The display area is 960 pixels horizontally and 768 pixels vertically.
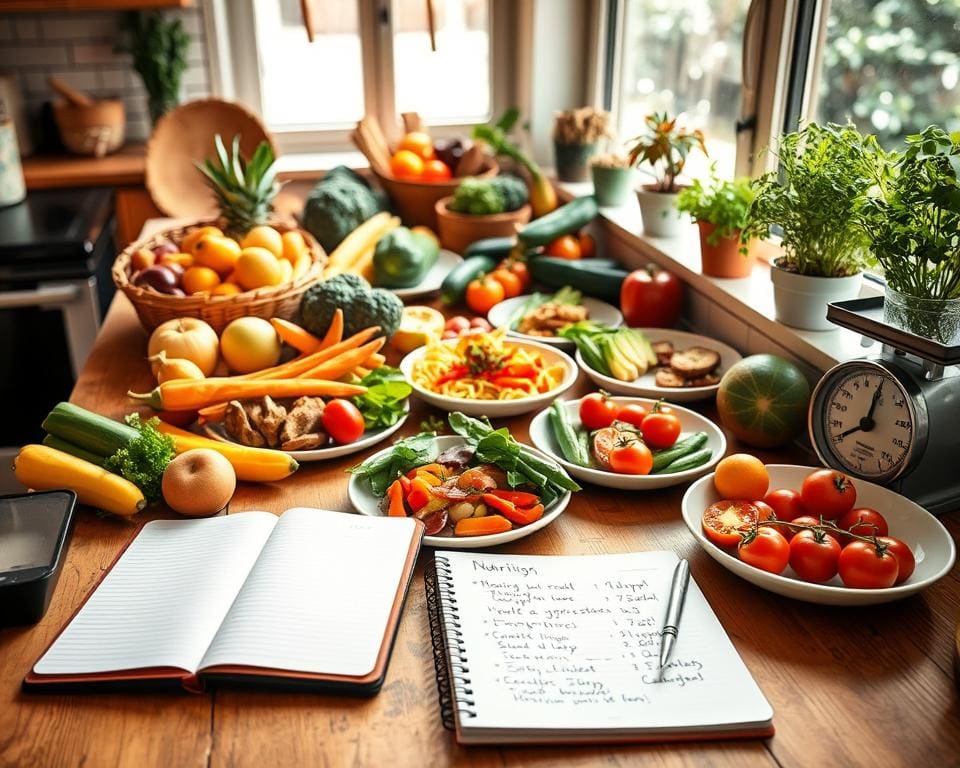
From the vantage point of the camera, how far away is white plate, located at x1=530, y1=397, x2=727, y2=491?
1372 mm

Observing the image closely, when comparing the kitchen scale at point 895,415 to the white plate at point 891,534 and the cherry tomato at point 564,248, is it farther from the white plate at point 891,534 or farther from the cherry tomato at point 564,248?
the cherry tomato at point 564,248

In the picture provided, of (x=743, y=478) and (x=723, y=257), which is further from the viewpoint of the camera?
(x=723, y=257)

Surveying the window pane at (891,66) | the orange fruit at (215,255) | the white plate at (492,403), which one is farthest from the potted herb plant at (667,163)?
the orange fruit at (215,255)

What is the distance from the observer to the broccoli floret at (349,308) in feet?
6.17

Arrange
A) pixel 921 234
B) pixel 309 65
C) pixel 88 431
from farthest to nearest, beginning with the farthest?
1. pixel 309 65
2. pixel 88 431
3. pixel 921 234

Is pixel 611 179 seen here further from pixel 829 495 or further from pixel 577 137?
pixel 829 495

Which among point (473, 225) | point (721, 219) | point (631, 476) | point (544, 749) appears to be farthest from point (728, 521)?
point (473, 225)

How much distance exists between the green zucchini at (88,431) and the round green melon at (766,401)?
0.99 m

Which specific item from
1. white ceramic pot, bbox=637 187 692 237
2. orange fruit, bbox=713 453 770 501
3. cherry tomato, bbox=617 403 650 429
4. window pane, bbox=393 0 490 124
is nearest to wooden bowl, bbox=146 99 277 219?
window pane, bbox=393 0 490 124

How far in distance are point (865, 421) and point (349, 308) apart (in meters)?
1.05

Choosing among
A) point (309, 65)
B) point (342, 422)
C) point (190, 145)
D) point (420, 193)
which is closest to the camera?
point (342, 422)

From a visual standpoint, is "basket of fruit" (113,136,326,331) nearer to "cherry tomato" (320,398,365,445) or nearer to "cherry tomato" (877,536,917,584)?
"cherry tomato" (320,398,365,445)

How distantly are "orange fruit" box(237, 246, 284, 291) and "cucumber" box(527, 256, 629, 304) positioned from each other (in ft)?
2.23

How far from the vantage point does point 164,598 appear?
1.12 metres
